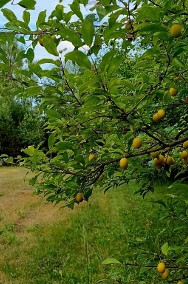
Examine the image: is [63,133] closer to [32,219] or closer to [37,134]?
[32,219]

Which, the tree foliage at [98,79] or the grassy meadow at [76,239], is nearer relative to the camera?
the tree foliage at [98,79]

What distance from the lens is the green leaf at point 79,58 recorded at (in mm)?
1194

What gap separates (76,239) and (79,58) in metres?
5.88

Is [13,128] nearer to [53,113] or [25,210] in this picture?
[25,210]

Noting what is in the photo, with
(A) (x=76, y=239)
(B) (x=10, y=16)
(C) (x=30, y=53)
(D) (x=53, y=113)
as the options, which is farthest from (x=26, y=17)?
(A) (x=76, y=239)

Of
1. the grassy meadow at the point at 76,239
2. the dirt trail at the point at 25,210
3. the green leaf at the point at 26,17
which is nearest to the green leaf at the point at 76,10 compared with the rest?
the green leaf at the point at 26,17

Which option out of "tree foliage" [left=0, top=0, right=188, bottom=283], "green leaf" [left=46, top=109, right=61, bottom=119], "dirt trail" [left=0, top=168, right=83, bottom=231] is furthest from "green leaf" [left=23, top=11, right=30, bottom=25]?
"dirt trail" [left=0, top=168, right=83, bottom=231]

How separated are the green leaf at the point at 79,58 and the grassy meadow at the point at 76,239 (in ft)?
4.44

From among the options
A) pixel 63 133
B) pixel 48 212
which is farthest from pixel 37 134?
pixel 63 133

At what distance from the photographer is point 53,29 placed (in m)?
1.74

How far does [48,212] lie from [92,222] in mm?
1787

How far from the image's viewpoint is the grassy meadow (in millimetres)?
4879

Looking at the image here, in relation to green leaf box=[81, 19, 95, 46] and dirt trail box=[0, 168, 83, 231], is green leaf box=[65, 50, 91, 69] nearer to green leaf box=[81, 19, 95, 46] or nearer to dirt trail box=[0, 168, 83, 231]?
green leaf box=[81, 19, 95, 46]

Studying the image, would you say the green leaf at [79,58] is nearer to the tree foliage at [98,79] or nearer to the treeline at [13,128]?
the tree foliage at [98,79]
